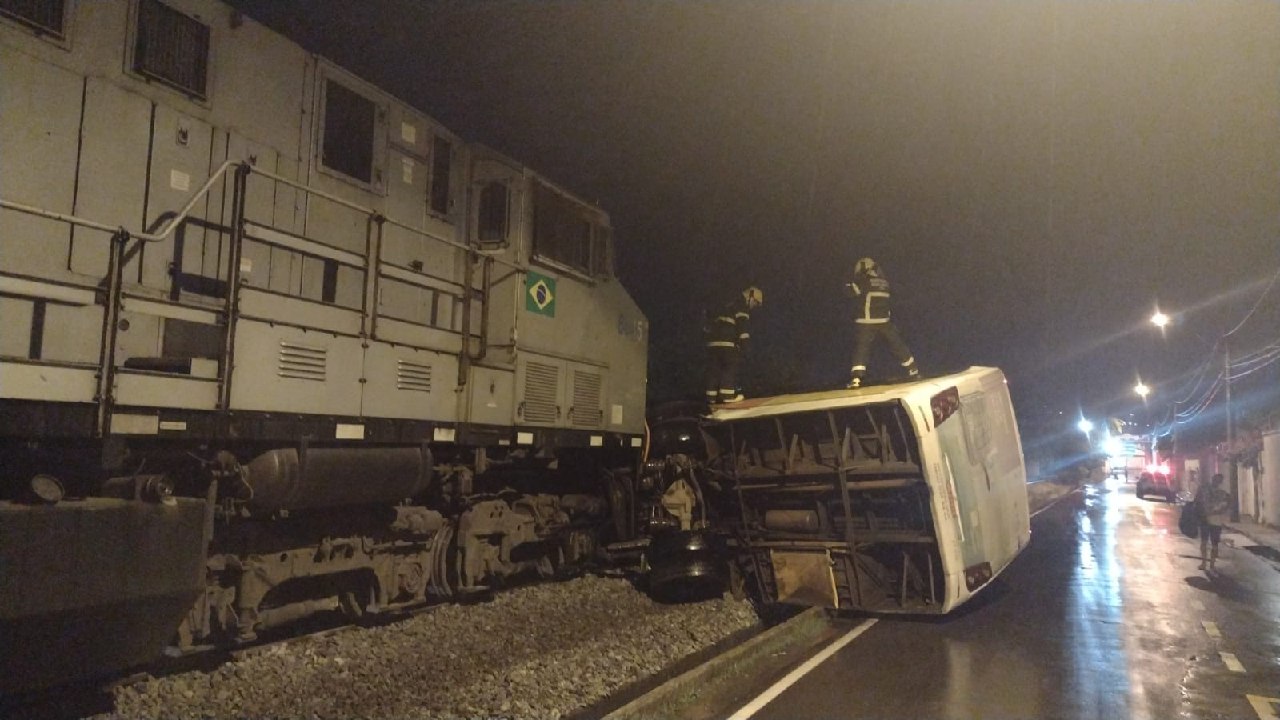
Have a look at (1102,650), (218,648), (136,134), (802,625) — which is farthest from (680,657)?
(136,134)

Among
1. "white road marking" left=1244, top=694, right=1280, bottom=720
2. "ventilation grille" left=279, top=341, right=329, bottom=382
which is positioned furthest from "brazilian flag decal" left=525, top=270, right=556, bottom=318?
"white road marking" left=1244, top=694, right=1280, bottom=720

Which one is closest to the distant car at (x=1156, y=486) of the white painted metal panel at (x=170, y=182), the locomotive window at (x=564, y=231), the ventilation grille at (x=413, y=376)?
the locomotive window at (x=564, y=231)

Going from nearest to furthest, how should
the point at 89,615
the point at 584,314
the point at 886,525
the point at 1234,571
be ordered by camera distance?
1. the point at 89,615
2. the point at 886,525
3. the point at 584,314
4. the point at 1234,571

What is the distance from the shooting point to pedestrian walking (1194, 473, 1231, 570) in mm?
13798

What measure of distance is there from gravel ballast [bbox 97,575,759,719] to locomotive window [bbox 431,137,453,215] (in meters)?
3.79

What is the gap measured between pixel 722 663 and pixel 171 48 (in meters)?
5.80

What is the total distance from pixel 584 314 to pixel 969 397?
428 cm

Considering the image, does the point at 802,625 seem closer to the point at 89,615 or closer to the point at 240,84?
the point at 89,615

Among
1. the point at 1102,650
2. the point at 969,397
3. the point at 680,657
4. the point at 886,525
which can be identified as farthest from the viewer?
the point at 969,397

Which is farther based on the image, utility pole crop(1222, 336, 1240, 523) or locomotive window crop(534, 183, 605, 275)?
utility pole crop(1222, 336, 1240, 523)

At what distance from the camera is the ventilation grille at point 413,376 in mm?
6711

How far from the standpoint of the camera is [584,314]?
31.9 ft

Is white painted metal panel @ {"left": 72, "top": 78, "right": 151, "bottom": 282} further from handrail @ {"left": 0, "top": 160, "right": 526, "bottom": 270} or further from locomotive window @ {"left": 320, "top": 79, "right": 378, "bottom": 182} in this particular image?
locomotive window @ {"left": 320, "top": 79, "right": 378, "bottom": 182}

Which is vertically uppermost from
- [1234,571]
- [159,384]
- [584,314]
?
[584,314]
